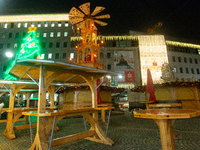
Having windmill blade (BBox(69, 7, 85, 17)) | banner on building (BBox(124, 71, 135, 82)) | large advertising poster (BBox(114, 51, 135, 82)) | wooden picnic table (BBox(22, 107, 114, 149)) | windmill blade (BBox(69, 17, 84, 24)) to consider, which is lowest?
wooden picnic table (BBox(22, 107, 114, 149))

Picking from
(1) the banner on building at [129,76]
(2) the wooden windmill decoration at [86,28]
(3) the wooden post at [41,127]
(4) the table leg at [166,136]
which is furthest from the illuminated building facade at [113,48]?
(4) the table leg at [166,136]

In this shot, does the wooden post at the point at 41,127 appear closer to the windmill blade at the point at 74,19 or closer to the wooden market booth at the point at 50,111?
the wooden market booth at the point at 50,111

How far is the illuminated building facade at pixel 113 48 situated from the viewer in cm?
3362

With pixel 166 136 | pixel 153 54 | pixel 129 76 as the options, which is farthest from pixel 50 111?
pixel 153 54

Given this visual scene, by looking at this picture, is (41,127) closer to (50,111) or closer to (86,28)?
(50,111)

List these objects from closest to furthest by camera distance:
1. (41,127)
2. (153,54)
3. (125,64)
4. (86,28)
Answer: (41,127) → (86,28) → (125,64) → (153,54)

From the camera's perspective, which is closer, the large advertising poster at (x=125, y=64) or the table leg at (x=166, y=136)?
the table leg at (x=166, y=136)

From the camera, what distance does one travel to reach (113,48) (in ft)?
115

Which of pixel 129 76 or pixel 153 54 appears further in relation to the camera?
pixel 153 54

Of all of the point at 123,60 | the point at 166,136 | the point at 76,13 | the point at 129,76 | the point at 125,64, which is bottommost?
the point at 166,136

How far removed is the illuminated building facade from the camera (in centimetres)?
3362

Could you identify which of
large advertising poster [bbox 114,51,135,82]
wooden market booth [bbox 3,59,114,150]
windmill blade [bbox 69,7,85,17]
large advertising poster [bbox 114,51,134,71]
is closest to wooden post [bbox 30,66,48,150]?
wooden market booth [bbox 3,59,114,150]

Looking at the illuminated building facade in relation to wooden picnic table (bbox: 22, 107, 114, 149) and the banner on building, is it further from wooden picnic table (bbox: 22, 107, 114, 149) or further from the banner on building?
wooden picnic table (bbox: 22, 107, 114, 149)

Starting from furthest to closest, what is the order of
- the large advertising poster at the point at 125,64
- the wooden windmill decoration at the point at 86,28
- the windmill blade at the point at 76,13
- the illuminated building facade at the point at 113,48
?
1. the illuminated building facade at the point at 113,48
2. the large advertising poster at the point at 125,64
3. the windmill blade at the point at 76,13
4. the wooden windmill decoration at the point at 86,28
